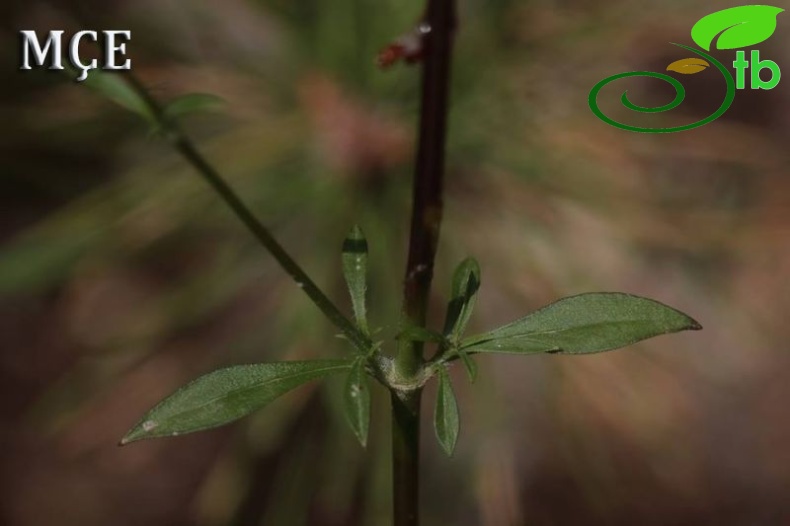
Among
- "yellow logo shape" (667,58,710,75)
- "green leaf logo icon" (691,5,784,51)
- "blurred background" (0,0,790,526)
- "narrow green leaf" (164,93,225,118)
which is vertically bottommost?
"blurred background" (0,0,790,526)

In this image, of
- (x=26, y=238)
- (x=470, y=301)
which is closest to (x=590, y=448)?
(x=26, y=238)

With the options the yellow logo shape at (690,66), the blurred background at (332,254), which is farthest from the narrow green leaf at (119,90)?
the blurred background at (332,254)

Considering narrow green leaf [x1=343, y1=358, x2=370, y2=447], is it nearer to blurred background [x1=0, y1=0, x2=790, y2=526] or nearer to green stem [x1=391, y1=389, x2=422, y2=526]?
green stem [x1=391, y1=389, x2=422, y2=526]

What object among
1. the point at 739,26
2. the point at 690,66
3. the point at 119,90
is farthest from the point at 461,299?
the point at 690,66

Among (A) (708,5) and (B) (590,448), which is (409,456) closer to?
(B) (590,448)

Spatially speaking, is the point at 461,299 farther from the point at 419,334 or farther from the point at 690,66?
the point at 690,66

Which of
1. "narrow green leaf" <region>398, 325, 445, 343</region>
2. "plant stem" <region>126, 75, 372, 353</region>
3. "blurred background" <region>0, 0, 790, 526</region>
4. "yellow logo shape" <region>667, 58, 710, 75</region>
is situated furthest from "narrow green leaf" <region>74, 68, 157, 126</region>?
"blurred background" <region>0, 0, 790, 526</region>
